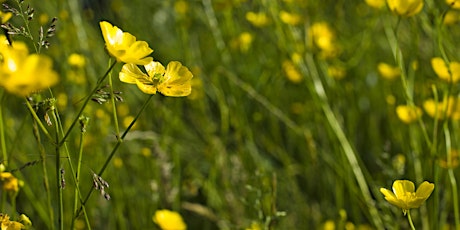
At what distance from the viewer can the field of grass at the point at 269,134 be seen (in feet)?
5.49

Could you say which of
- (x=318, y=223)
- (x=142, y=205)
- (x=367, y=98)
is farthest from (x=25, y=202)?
(x=367, y=98)

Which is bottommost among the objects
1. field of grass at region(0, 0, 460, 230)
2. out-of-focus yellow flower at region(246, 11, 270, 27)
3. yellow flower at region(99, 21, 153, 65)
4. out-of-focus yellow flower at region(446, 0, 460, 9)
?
field of grass at region(0, 0, 460, 230)

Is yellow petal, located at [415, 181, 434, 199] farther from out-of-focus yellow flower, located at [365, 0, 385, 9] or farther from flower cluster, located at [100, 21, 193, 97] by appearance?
out-of-focus yellow flower, located at [365, 0, 385, 9]

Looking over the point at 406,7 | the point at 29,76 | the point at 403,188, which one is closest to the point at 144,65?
the point at 29,76

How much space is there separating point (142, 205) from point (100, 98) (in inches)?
44.9

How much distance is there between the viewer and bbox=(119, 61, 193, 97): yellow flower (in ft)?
2.98

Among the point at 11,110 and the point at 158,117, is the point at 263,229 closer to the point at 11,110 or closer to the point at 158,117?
the point at 158,117

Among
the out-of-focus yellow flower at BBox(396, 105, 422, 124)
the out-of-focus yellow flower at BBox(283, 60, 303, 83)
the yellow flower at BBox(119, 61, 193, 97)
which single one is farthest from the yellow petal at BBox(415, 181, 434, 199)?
the out-of-focus yellow flower at BBox(283, 60, 303, 83)

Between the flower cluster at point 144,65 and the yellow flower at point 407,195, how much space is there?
13.0 inches

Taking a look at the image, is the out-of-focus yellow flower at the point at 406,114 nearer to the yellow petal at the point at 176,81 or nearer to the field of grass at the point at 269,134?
the field of grass at the point at 269,134

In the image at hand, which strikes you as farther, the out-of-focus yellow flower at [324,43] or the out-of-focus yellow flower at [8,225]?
the out-of-focus yellow flower at [324,43]

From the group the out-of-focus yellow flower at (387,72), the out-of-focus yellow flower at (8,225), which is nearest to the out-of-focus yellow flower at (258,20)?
the out-of-focus yellow flower at (387,72)

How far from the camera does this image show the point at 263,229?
4.23 feet

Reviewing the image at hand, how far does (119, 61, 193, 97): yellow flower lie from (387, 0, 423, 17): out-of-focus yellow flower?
0.59m
